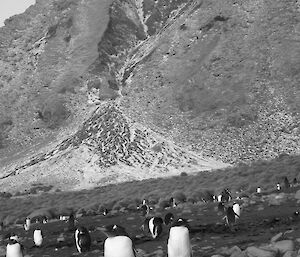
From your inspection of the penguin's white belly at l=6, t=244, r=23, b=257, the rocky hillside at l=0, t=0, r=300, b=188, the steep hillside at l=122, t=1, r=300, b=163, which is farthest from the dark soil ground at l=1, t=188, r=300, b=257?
the steep hillside at l=122, t=1, r=300, b=163

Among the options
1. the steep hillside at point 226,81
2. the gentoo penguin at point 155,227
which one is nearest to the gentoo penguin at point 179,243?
the gentoo penguin at point 155,227

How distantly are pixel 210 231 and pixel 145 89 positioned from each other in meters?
65.8

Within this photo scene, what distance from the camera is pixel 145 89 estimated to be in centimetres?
8719

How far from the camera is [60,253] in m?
21.5

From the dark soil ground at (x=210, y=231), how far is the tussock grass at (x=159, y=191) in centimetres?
889

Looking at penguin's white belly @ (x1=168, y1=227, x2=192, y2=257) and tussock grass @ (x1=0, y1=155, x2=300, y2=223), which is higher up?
penguin's white belly @ (x1=168, y1=227, x2=192, y2=257)

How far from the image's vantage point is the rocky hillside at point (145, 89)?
72312 mm

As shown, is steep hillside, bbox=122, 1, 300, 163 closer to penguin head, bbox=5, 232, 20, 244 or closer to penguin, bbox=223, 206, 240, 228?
penguin head, bbox=5, 232, 20, 244

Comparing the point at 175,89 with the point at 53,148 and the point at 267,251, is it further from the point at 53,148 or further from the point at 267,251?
the point at 267,251

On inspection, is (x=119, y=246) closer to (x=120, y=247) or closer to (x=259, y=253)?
(x=120, y=247)

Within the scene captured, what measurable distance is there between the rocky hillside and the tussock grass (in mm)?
12040

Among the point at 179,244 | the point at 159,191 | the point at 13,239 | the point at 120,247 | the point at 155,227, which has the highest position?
the point at 120,247

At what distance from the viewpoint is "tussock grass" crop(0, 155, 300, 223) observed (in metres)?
42.1

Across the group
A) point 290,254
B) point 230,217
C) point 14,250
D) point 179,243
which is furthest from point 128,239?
point 230,217
